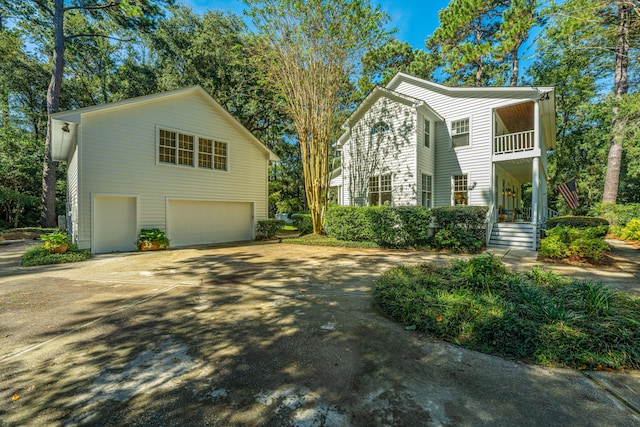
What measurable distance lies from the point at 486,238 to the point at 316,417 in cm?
1084

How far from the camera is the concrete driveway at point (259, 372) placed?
6.42 feet

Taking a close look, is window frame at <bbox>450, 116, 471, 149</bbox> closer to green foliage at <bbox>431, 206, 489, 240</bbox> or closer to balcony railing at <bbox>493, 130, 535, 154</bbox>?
balcony railing at <bbox>493, 130, 535, 154</bbox>

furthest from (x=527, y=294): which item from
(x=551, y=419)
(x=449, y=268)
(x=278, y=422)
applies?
(x=278, y=422)

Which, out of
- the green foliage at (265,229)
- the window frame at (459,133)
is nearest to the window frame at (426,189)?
the window frame at (459,133)

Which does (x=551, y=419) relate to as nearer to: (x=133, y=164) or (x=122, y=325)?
(x=122, y=325)

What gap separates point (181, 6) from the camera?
19734 mm

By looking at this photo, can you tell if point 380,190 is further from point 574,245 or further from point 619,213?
point 619,213

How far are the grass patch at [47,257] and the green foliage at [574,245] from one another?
13.9m

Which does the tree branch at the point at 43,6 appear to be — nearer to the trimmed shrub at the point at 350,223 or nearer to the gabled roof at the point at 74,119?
the gabled roof at the point at 74,119

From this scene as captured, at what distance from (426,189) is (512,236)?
395 cm

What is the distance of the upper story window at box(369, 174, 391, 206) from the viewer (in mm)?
12656

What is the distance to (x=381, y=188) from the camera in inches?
505

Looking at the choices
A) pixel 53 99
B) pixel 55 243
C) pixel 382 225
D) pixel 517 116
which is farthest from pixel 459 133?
pixel 53 99

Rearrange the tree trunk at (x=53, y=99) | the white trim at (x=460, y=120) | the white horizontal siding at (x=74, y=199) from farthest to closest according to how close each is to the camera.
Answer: the tree trunk at (x=53, y=99) < the white trim at (x=460, y=120) < the white horizontal siding at (x=74, y=199)
